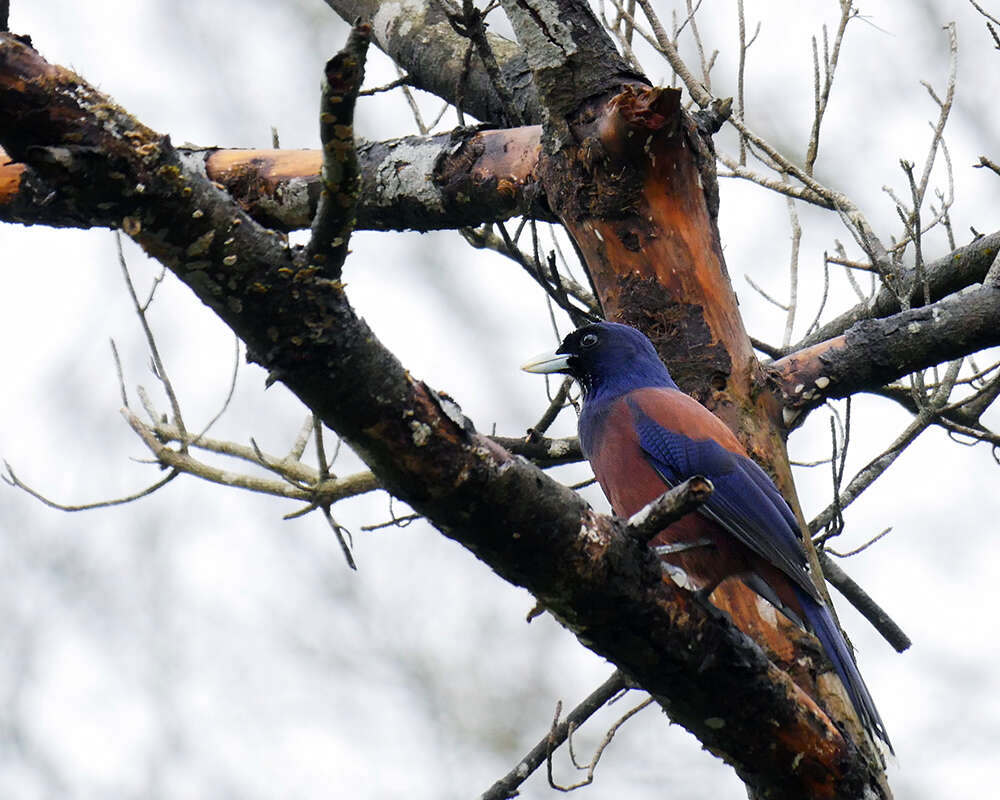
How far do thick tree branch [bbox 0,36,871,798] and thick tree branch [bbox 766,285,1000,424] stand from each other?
4.06 feet

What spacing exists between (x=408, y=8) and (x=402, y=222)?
5.18ft

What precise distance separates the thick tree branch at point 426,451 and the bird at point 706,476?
22.2 inches

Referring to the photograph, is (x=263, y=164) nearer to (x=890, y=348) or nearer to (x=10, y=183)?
(x=10, y=183)

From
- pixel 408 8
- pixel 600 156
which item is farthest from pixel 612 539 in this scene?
pixel 408 8

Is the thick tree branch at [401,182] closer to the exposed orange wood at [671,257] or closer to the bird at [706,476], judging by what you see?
the exposed orange wood at [671,257]

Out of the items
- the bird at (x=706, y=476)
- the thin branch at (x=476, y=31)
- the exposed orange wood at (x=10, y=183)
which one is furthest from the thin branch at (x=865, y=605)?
the exposed orange wood at (x=10, y=183)

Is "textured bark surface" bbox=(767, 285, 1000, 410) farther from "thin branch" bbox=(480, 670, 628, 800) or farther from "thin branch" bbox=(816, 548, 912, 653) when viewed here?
"thin branch" bbox=(480, 670, 628, 800)

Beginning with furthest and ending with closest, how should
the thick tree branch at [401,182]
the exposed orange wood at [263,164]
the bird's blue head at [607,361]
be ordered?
the exposed orange wood at [263,164] < the thick tree branch at [401,182] < the bird's blue head at [607,361]

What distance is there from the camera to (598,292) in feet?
12.0

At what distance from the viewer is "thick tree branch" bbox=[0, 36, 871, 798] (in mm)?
1704

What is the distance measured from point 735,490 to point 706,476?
12 cm

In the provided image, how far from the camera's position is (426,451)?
2.01 m

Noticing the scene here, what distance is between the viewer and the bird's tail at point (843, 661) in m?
2.98

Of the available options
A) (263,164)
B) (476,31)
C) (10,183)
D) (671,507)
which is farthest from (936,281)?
(10,183)
